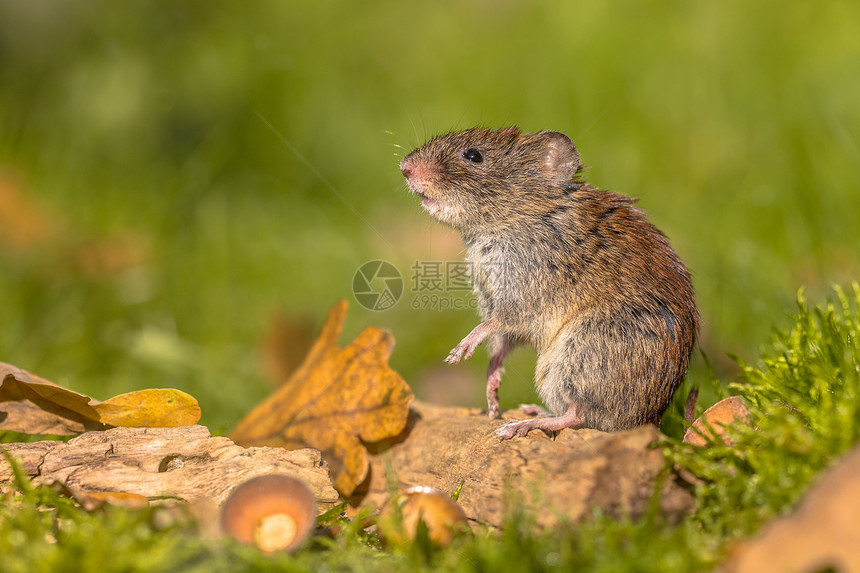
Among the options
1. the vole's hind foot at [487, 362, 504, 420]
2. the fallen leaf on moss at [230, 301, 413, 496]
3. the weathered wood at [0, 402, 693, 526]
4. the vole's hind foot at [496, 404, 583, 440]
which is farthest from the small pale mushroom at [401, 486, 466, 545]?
the vole's hind foot at [487, 362, 504, 420]

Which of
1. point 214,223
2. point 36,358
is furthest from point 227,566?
point 214,223

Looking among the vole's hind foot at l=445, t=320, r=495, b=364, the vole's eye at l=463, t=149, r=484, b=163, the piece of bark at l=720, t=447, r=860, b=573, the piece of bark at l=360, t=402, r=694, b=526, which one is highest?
the vole's eye at l=463, t=149, r=484, b=163

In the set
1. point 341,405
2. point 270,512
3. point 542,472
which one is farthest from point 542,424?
point 270,512

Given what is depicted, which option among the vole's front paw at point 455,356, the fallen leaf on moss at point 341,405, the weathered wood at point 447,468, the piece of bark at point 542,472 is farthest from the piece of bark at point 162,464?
the vole's front paw at point 455,356

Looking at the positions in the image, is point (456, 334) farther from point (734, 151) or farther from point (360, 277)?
point (734, 151)

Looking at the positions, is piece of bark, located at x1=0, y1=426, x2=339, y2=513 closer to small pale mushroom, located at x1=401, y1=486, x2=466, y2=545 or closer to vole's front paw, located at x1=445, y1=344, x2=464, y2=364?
small pale mushroom, located at x1=401, y1=486, x2=466, y2=545

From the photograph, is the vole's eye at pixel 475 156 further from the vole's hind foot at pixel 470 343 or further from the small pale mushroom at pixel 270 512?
the small pale mushroom at pixel 270 512
